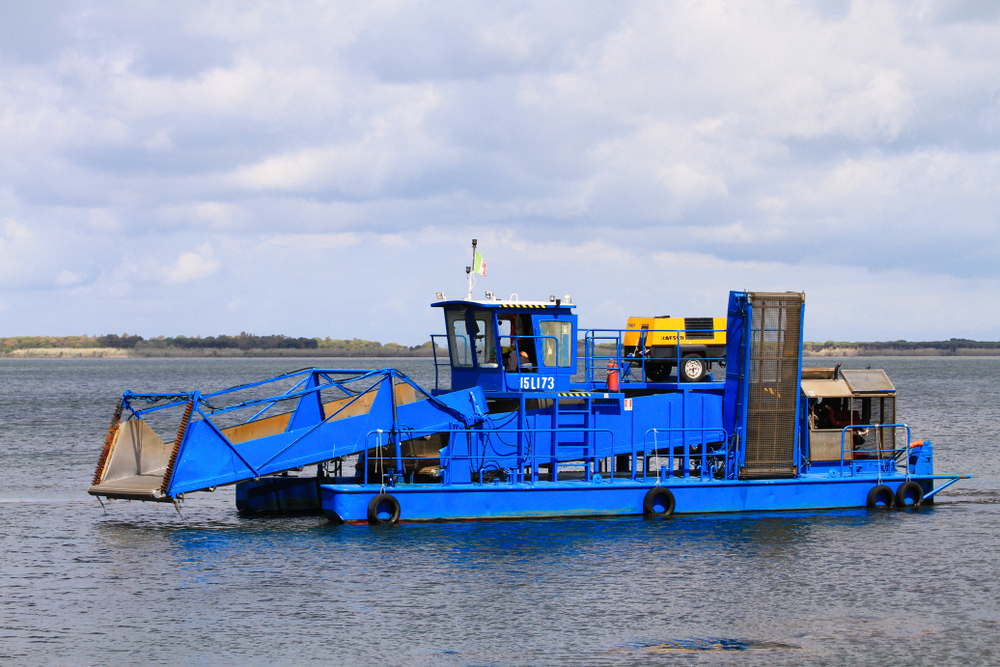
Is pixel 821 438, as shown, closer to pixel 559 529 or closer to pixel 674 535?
pixel 674 535

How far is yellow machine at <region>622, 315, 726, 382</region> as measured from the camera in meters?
21.4

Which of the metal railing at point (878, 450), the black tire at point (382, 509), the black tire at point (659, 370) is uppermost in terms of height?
the black tire at point (659, 370)

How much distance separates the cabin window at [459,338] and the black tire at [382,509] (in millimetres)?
3534

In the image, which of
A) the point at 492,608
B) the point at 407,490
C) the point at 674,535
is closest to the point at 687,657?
the point at 492,608

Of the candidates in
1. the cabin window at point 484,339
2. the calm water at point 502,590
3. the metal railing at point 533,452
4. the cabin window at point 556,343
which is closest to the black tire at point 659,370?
the metal railing at point 533,452

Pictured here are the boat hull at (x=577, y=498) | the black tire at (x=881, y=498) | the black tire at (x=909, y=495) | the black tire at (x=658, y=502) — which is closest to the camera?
the boat hull at (x=577, y=498)

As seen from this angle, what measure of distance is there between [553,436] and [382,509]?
395 cm

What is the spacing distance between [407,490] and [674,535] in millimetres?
5271

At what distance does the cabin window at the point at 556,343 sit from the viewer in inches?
812

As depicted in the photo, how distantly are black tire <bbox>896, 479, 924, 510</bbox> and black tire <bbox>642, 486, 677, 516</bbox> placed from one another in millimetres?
5401

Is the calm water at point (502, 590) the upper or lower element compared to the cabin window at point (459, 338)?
lower

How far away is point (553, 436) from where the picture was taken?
20.6 metres

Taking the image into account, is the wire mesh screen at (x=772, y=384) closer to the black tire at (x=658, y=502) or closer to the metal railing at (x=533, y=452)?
the metal railing at (x=533, y=452)

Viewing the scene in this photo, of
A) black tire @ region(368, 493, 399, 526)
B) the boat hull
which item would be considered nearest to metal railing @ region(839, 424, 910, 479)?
the boat hull
